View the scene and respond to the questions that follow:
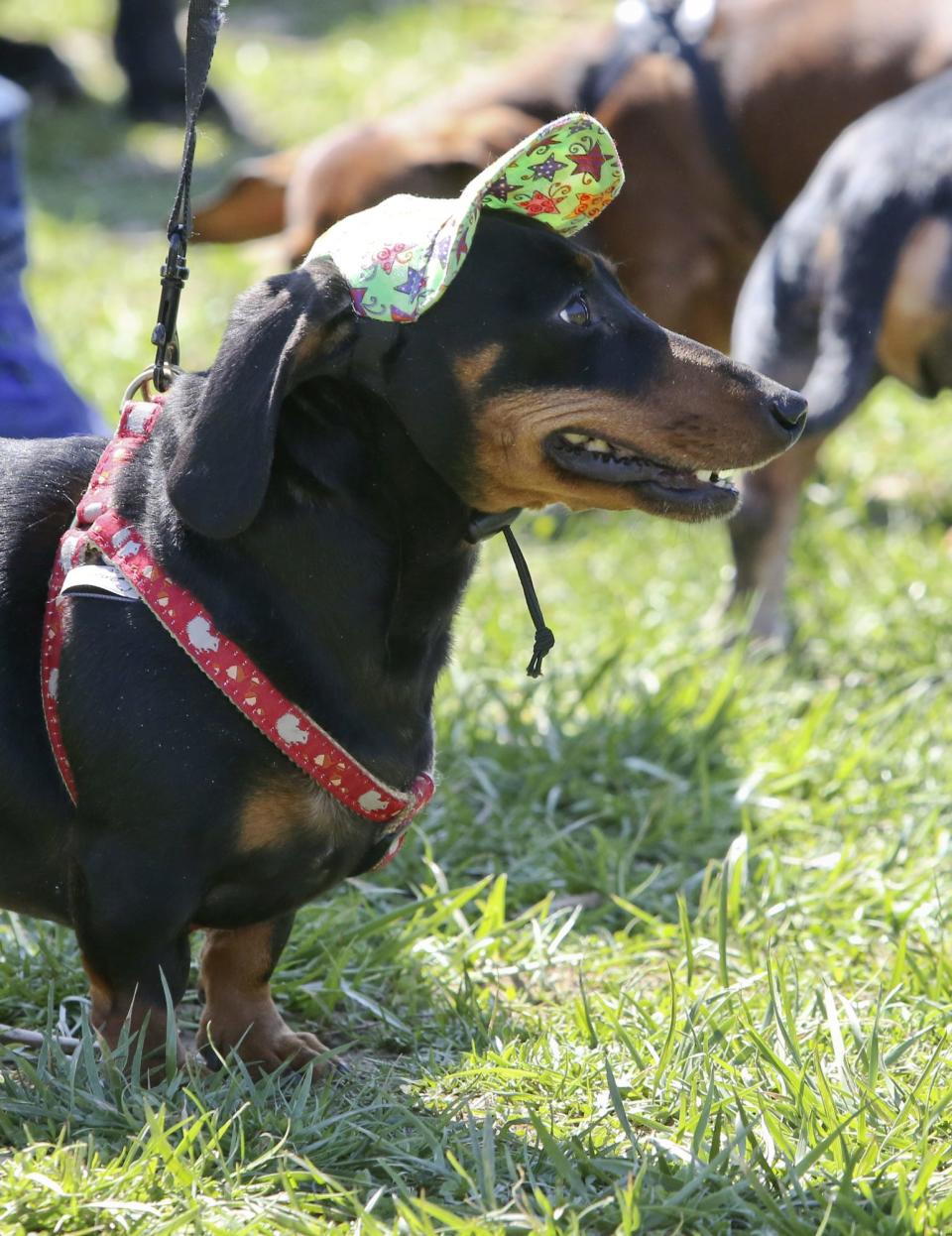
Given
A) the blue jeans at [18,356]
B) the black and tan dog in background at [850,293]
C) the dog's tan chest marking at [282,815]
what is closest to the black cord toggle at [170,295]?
the dog's tan chest marking at [282,815]

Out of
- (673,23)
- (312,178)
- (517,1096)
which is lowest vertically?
(517,1096)

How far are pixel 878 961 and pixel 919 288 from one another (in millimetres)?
1873

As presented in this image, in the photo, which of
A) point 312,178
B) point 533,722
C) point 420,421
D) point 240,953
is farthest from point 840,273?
Answer: point 240,953

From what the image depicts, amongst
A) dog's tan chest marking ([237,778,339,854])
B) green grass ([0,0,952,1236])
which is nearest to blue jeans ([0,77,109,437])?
green grass ([0,0,952,1236])

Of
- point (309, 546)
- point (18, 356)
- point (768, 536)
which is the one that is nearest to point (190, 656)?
point (309, 546)

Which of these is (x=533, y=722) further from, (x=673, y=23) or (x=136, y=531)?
(x=673, y=23)

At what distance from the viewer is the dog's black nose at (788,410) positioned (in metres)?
2.48

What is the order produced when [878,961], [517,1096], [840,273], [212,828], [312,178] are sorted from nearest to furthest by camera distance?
[212,828]
[517,1096]
[878,961]
[840,273]
[312,178]

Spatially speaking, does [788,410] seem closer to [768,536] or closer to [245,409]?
[245,409]

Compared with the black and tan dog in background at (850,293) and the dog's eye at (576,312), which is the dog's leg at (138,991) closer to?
the dog's eye at (576,312)

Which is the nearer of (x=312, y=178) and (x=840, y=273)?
(x=840, y=273)

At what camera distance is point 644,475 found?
8.06ft

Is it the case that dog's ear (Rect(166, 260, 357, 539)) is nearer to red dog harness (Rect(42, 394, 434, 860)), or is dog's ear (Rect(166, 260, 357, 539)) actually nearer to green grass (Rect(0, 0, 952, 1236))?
red dog harness (Rect(42, 394, 434, 860))

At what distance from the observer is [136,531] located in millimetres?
2375
